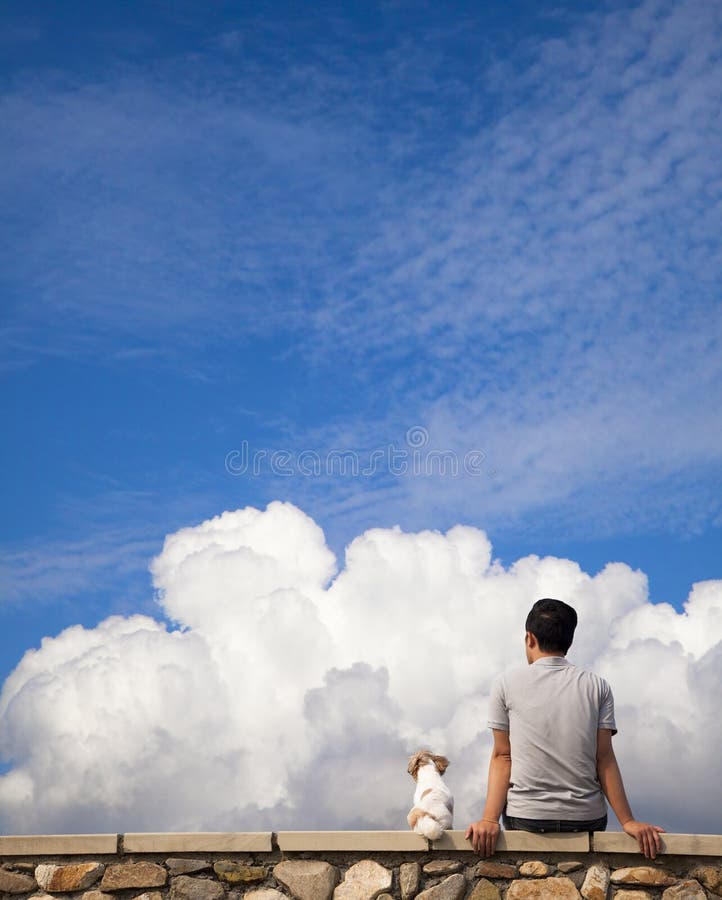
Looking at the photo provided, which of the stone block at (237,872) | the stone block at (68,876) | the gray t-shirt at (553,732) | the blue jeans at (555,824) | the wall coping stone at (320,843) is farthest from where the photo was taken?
the stone block at (68,876)

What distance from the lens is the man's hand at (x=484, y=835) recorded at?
515 cm

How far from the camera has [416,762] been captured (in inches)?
216

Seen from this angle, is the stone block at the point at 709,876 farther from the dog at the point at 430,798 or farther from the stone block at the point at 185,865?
the stone block at the point at 185,865

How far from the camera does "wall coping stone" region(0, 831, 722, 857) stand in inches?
206

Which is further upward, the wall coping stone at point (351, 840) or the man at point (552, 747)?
the man at point (552, 747)

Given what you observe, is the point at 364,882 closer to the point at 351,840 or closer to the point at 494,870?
the point at 351,840

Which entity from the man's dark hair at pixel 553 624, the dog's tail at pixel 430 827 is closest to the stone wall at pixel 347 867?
the dog's tail at pixel 430 827

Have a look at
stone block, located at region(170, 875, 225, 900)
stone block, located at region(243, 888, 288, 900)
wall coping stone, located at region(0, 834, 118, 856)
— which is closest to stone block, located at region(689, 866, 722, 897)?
stone block, located at region(243, 888, 288, 900)

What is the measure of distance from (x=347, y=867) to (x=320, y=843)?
22 centimetres

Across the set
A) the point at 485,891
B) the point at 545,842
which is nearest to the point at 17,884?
the point at 485,891

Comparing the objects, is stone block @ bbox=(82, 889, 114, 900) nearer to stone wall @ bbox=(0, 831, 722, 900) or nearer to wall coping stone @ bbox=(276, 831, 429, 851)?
stone wall @ bbox=(0, 831, 722, 900)

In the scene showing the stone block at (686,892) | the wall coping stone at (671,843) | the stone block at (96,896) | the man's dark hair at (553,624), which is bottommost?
the stone block at (686,892)

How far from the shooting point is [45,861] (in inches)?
236

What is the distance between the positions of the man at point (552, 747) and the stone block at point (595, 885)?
0.89ft
